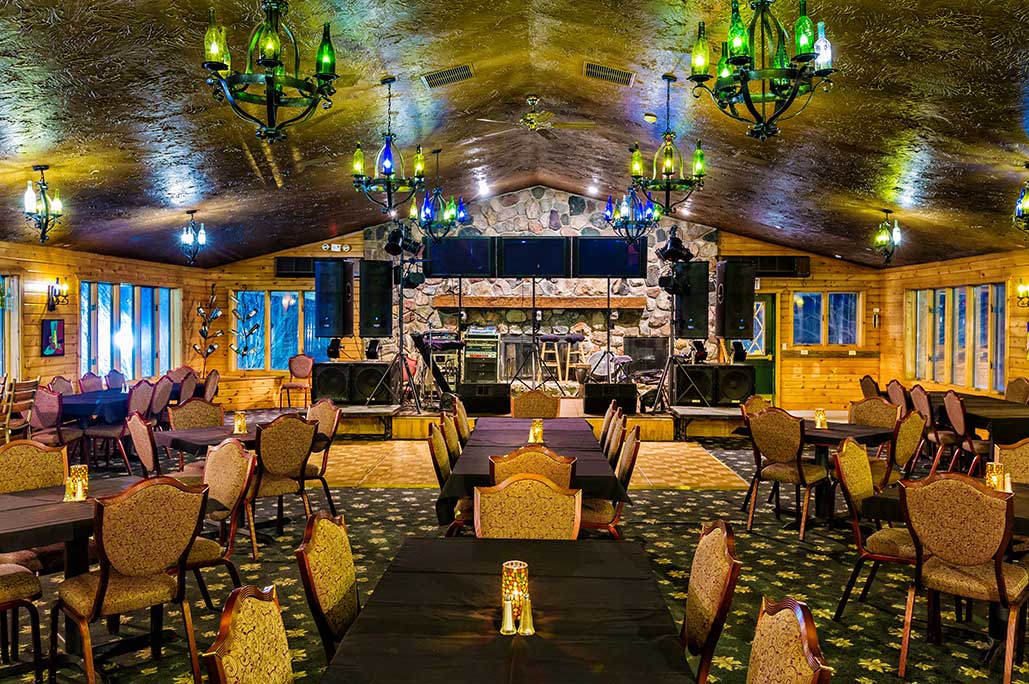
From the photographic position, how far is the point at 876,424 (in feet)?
21.7

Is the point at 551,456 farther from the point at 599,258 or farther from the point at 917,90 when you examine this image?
the point at 599,258

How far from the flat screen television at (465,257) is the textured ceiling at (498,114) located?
5.52 feet

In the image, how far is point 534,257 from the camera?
1337cm

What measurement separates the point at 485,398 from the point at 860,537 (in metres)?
6.04

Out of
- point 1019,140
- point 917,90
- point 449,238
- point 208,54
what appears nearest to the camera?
point 208,54

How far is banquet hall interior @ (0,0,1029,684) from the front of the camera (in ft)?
9.84

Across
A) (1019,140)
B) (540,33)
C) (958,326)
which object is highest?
(540,33)

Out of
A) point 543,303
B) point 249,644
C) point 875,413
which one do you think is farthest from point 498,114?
point 249,644

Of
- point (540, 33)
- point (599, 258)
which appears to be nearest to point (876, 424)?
point (540, 33)

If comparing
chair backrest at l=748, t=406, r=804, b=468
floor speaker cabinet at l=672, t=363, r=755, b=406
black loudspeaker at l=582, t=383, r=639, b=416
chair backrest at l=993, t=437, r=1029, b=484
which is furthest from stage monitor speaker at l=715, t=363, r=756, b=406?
chair backrest at l=993, t=437, r=1029, b=484

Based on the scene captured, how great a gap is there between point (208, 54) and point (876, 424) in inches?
224

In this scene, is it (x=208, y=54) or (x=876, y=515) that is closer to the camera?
(x=208, y=54)

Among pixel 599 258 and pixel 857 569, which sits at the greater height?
pixel 599 258

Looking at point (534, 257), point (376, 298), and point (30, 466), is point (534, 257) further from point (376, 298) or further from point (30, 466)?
point (30, 466)
